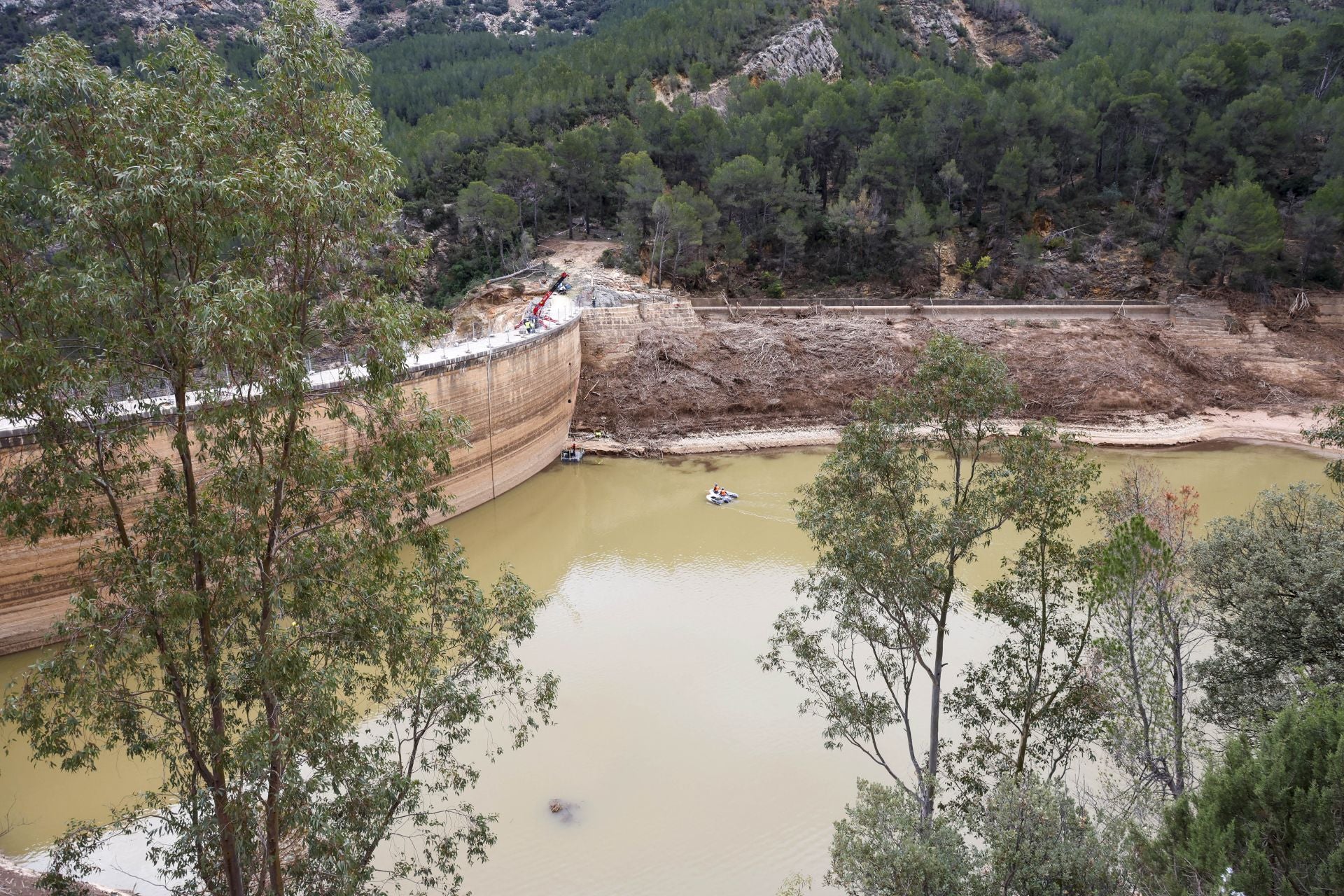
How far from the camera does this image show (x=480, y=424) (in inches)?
1037

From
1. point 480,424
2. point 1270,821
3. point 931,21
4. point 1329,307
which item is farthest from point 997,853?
point 931,21

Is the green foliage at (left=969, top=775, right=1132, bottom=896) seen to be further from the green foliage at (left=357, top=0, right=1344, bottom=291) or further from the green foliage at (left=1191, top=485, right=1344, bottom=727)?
the green foliage at (left=357, top=0, right=1344, bottom=291)

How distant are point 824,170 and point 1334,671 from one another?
44262 mm

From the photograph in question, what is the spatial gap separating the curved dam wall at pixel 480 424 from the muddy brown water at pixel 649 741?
3.79 feet

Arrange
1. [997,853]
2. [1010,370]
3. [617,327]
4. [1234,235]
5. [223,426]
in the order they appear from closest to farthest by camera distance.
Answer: [223,426] → [997,853] → [617,327] → [1010,370] → [1234,235]

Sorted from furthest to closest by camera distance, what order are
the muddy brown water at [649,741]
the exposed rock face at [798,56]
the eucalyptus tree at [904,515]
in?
the exposed rock face at [798,56] → the muddy brown water at [649,741] → the eucalyptus tree at [904,515]

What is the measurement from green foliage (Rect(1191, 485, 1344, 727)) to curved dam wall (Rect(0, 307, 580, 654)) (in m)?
14.3

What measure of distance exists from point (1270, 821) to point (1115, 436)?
3032 centimetres

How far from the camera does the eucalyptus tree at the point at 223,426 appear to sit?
6074 mm

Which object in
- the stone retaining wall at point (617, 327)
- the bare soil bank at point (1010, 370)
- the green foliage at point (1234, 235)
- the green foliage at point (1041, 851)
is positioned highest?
the green foliage at point (1234, 235)

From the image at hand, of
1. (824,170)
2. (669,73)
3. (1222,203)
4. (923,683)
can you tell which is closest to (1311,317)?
(1222,203)

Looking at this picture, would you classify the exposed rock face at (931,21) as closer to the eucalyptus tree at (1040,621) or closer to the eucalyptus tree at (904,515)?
the eucalyptus tree at (904,515)

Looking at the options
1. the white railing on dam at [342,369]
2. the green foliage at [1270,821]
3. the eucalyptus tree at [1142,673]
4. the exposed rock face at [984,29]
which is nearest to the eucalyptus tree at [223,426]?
the white railing on dam at [342,369]

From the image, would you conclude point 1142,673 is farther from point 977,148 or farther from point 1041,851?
point 977,148
